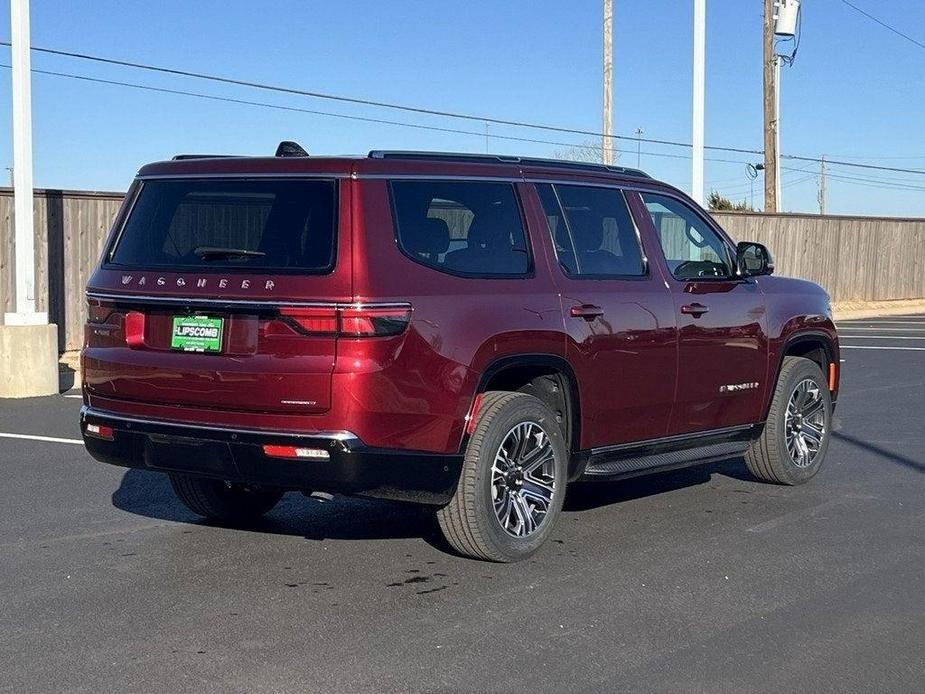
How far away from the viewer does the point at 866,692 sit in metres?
4.73

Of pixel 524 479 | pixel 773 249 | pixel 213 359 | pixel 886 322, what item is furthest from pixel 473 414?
pixel 773 249

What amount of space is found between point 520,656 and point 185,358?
212cm

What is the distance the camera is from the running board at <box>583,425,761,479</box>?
280 inches

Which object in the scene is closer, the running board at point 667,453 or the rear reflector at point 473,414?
the rear reflector at point 473,414

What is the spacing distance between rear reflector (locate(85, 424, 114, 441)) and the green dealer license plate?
0.60m

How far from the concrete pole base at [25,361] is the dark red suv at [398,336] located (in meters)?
6.77

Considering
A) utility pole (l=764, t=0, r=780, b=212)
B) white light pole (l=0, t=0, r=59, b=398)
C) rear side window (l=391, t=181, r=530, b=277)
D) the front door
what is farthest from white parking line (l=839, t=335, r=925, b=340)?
rear side window (l=391, t=181, r=530, b=277)

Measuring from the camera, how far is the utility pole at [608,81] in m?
32.9

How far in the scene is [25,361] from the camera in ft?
44.1

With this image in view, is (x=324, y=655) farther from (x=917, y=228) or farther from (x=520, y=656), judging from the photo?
(x=917, y=228)

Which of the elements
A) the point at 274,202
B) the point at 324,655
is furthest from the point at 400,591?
the point at 274,202

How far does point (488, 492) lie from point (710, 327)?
214cm

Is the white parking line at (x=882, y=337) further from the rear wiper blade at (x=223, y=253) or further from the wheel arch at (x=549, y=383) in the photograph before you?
the rear wiper blade at (x=223, y=253)

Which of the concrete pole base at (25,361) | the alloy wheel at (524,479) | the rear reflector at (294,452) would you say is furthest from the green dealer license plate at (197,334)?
the concrete pole base at (25,361)
